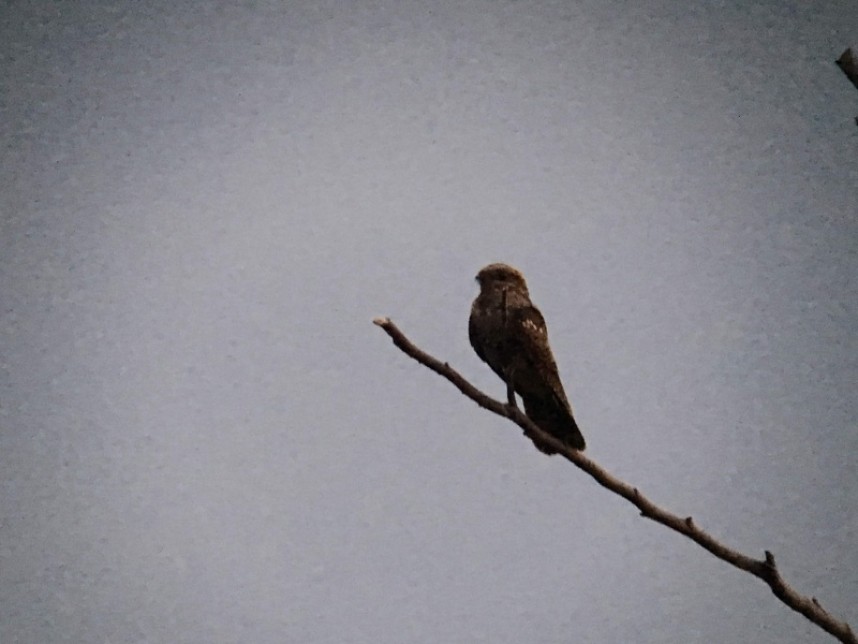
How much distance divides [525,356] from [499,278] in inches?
22.2

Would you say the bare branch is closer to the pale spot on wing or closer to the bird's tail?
the bird's tail

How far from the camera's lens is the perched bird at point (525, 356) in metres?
3.34

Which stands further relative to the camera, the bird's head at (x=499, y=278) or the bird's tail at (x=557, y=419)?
the bird's head at (x=499, y=278)

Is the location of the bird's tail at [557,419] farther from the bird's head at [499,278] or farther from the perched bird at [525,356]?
the bird's head at [499,278]

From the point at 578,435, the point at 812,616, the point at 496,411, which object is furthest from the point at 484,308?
the point at 812,616

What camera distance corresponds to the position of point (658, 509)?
1.78 m

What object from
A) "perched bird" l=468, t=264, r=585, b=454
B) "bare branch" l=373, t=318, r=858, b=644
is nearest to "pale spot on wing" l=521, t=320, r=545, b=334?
"perched bird" l=468, t=264, r=585, b=454

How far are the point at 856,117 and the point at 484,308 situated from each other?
228cm

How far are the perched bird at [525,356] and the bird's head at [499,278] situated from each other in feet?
0.21

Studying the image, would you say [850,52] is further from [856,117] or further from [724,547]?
[724,547]

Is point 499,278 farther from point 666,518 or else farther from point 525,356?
point 666,518

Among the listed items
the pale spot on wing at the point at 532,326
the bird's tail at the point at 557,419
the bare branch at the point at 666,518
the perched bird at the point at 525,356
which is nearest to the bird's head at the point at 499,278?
the perched bird at the point at 525,356

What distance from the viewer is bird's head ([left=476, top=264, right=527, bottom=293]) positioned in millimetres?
3635

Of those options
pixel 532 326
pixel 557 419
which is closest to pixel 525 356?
pixel 532 326
